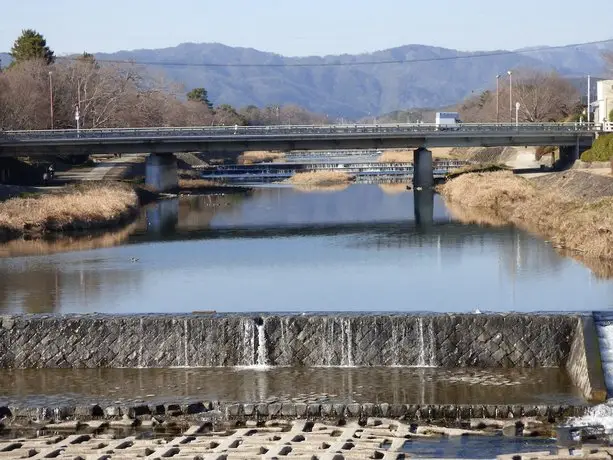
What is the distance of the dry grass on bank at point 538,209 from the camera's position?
134 feet

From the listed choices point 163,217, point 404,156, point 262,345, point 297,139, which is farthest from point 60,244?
point 404,156

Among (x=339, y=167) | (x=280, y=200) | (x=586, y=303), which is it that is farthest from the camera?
(x=339, y=167)

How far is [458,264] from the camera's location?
3997 centimetres

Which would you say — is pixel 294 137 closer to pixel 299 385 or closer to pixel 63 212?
pixel 63 212

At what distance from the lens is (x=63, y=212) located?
178 ft

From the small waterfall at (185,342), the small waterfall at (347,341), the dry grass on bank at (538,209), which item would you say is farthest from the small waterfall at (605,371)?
the dry grass on bank at (538,209)

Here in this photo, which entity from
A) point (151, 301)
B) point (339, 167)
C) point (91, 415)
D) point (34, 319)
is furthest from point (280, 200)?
point (91, 415)

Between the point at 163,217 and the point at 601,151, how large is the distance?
27092mm

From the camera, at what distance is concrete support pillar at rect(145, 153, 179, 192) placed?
80000 millimetres

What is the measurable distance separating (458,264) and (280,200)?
118ft

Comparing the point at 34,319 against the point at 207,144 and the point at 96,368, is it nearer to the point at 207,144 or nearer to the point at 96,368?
the point at 96,368

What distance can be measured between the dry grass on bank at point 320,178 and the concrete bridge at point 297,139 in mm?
12298

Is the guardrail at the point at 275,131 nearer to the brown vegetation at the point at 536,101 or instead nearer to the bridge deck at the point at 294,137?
the bridge deck at the point at 294,137

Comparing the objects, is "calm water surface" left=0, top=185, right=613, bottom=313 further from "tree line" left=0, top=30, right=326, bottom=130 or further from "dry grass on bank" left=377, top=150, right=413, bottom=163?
"dry grass on bank" left=377, top=150, right=413, bottom=163
